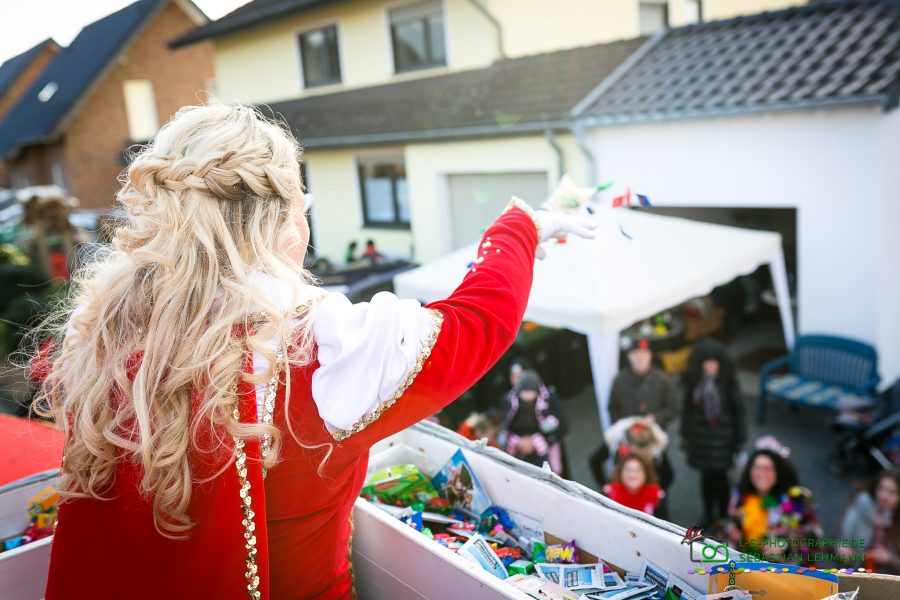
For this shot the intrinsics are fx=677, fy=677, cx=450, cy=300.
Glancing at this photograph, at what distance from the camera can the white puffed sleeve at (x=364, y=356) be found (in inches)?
42.6

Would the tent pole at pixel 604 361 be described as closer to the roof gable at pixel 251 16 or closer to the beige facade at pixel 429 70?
the beige facade at pixel 429 70

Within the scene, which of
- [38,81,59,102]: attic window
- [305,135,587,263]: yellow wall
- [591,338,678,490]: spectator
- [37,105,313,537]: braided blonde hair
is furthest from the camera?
[38,81,59,102]: attic window

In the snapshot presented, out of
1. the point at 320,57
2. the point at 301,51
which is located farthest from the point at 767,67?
the point at 301,51

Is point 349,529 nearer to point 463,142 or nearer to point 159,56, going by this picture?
point 463,142

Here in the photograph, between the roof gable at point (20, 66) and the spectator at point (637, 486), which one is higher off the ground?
the roof gable at point (20, 66)

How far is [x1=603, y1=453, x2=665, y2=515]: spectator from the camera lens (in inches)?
155

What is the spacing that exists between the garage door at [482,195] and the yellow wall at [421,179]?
92 mm

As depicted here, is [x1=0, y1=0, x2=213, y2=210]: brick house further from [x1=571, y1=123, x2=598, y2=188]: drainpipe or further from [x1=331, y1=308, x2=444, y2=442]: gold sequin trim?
[x1=331, y1=308, x2=444, y2=442]: gold sequin trim

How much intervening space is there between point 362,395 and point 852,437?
551 centimetres

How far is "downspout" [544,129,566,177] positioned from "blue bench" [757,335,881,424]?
2.87 m

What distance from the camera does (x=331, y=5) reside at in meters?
10.4

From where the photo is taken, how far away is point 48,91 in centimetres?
1897

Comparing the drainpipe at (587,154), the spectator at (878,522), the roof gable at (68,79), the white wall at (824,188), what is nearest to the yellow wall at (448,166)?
the drainpipe at (587,154)

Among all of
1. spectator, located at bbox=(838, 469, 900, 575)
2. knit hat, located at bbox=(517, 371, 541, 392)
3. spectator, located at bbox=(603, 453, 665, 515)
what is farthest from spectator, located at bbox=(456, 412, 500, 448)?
spectator, located at bbox=(838, 469, 900, 575)
